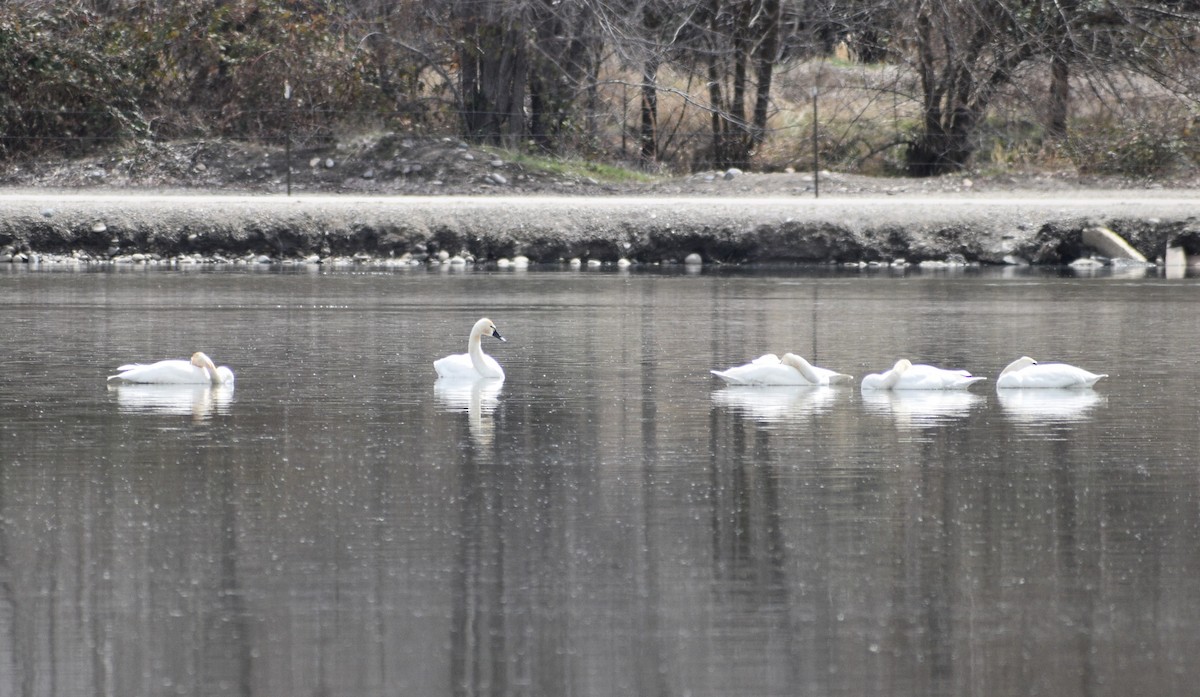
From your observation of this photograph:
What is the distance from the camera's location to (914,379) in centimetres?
1412

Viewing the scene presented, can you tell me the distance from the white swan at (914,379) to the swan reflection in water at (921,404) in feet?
0.14

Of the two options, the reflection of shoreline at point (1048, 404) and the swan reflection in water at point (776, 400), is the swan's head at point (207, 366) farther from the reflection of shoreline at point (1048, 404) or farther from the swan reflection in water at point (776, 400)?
the reflection of shoreline at point (1048, 404)

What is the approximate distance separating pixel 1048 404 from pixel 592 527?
18.8 feet

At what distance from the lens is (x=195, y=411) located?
13.1 m

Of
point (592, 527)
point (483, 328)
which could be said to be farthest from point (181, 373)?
point (592, 527)

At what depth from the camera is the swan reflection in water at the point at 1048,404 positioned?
1284cm

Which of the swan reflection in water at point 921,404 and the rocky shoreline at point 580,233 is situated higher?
the rocky shoreline at point 580,233

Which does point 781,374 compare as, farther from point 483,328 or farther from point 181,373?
point 181,373

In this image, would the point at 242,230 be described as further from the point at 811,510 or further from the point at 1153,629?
the point at 1153,629

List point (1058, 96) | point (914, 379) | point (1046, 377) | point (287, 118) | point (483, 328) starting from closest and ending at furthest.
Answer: point (914, 379)
point (1046, 377)
point (483, 328)
point (287, 118)
point (1058, 96)

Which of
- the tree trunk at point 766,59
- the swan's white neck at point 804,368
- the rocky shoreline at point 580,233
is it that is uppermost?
the tree trunk at point 766,59

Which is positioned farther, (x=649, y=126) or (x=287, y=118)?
(x=649, y=126)

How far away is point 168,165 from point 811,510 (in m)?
27.2

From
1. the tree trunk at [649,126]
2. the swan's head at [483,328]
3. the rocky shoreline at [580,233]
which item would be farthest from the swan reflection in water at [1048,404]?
the tree trunk at [649,126]
